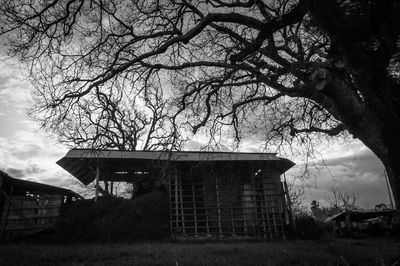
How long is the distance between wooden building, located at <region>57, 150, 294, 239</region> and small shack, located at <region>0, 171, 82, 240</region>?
→ 6.12 feet

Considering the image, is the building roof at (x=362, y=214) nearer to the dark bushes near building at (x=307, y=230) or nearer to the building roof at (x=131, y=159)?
the dark bushes near building at (x=307, y=230)

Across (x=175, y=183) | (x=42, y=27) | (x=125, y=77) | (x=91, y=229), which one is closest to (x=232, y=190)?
(x=175, y=183)

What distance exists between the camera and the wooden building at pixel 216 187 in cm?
1356

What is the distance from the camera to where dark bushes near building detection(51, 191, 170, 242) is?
11203 millimetres

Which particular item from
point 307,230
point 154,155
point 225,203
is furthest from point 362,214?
point 154,155

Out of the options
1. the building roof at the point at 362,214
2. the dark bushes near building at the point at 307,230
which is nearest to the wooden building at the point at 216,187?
the dark bushes near building at the point at 307,230

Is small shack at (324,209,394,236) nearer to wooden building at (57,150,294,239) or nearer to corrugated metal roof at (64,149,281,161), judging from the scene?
wooden building at (57,150,294,239)

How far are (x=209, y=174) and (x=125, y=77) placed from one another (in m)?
8.34

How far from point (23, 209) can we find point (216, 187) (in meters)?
8.37

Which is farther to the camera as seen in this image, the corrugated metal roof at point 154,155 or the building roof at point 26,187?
the corrugated metal roof at point 154,155

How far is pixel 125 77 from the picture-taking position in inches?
314

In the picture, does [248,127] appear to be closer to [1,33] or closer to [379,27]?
[379,27]

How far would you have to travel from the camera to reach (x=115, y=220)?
38.1ft

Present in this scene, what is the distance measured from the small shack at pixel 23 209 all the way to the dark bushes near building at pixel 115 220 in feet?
2.26
